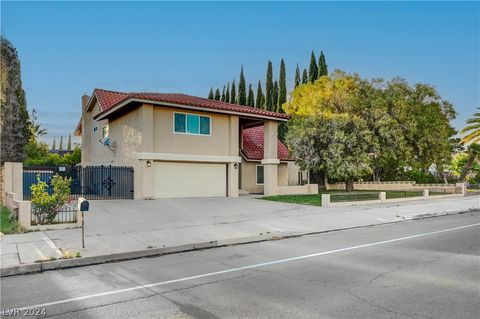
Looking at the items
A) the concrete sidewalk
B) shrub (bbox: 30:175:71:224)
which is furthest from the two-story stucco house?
shrub (bbox: 30:175:71:224)

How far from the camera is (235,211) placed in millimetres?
18078

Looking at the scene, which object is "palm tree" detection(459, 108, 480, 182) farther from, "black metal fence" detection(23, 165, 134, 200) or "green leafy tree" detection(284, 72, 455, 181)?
"black metal fence" detection(23, 165, 134, 200)

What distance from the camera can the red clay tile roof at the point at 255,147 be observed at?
1185 inches

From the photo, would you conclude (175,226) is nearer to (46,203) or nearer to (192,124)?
(46,203)

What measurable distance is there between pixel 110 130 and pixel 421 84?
25.7 metres

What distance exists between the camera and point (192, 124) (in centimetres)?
2412

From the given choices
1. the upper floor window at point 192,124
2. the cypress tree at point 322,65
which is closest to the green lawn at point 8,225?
the upper floor window at point 192,124

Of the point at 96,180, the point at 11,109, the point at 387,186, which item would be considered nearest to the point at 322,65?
the point at 387,186

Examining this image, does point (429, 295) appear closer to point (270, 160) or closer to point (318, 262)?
point (318, 262)

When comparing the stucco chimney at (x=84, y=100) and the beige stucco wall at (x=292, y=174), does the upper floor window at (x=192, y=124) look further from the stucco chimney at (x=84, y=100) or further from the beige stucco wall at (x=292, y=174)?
the stucco chimney at (x=84, y=100)

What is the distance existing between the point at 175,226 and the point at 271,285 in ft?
24.2

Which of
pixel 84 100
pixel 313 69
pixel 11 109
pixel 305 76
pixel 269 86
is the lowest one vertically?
pixel 11 109

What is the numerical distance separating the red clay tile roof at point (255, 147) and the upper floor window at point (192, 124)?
5864 millimetres

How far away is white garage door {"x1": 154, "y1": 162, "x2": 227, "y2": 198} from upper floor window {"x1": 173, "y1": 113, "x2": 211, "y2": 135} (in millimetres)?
2019
